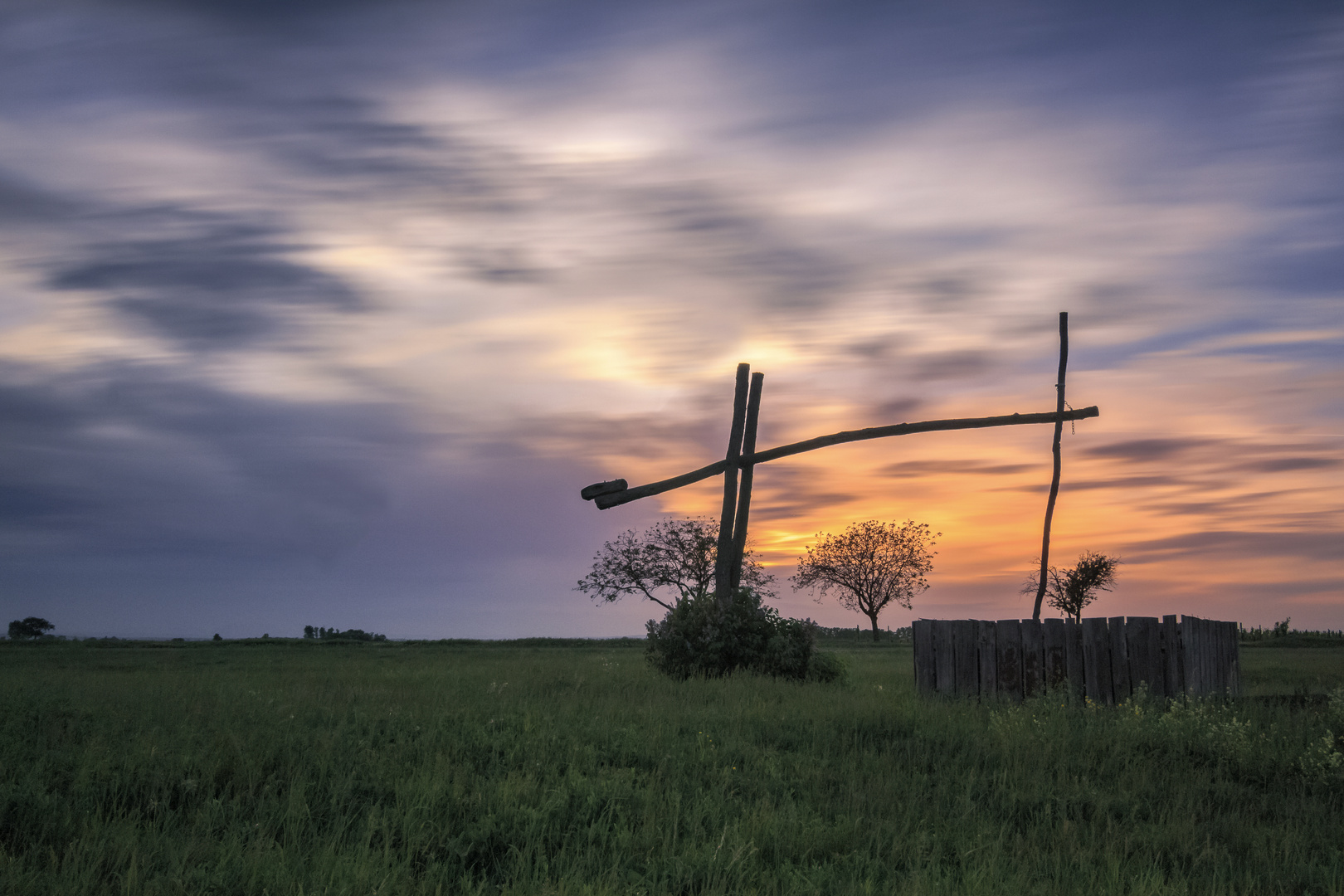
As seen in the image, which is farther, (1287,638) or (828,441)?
(1287,638)

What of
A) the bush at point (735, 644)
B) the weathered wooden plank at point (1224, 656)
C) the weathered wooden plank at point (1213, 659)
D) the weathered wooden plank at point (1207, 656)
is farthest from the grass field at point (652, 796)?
the bush at point (735, 644)

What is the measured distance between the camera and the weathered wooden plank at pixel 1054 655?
15.1 m

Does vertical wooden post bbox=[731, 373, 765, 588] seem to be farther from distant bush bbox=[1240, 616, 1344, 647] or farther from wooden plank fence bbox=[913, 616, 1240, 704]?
distant bush bbox=[1240, 616, 1344, 647]

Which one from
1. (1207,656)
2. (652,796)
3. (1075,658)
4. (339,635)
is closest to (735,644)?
(1075,658)

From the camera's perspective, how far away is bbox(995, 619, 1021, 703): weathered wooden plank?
50.1ft

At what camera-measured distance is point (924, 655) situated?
1595 cm

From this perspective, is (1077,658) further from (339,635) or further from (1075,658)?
(339,635)

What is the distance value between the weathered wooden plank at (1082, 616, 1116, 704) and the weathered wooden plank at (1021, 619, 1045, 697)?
73 centimetres

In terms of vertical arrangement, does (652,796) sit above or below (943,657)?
below

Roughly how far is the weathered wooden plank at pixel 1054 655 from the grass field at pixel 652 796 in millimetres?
2086

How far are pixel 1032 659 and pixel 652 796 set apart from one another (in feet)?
32.9

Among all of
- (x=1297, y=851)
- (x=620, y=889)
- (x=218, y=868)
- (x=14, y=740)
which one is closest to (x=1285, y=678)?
(x=1297, y=851)

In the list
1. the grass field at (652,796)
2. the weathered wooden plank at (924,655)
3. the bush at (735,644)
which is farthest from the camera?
the bush at (735,644)

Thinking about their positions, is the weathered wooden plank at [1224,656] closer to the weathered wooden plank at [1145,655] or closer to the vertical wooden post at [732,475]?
the weathered wooden plank at [1145,655]
